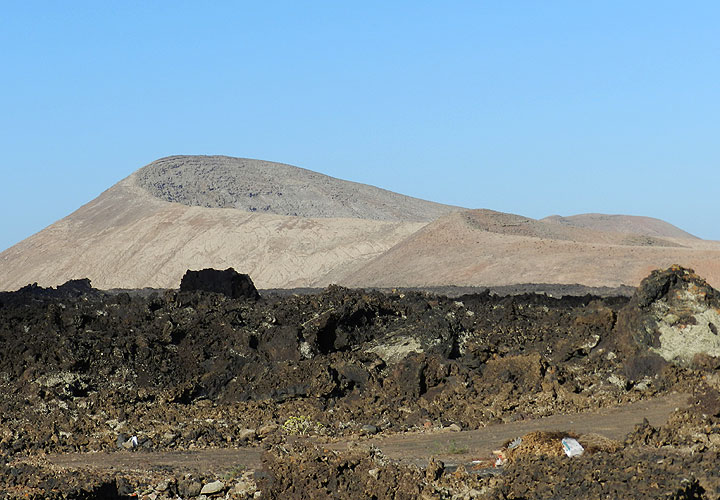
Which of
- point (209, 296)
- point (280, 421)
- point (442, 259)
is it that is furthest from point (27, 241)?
point (280, 421)

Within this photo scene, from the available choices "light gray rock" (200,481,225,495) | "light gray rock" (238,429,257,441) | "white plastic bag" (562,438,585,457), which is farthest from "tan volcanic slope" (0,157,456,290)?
"light gray rock" (200,481,225,495)

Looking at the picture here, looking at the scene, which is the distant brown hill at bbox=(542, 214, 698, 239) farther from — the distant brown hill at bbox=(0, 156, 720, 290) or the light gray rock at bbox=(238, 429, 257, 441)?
the light gray rock at bbox=(238, 429, 257, 441)

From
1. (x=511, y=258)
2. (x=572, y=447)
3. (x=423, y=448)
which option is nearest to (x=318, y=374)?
(x=423, y=448)

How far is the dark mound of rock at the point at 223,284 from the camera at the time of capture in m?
23.2

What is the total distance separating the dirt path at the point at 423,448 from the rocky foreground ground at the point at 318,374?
24cm

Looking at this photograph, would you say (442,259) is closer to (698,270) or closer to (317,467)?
(698,270)

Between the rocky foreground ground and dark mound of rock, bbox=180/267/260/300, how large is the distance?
141 inches

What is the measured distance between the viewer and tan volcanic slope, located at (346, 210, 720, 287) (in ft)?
128

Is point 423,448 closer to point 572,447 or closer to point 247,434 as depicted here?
point 247,434

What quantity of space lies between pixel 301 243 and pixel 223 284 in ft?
131

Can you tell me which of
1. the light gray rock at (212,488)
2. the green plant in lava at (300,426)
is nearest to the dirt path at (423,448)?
the green plant in lava at (300,426)

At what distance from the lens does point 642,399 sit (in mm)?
14609

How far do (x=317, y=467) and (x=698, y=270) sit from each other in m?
33.0

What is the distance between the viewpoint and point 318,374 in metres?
14.9
